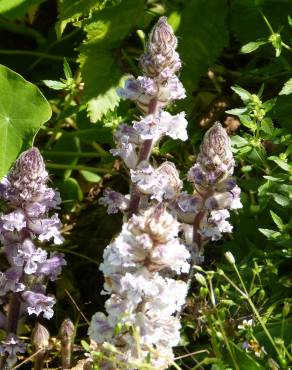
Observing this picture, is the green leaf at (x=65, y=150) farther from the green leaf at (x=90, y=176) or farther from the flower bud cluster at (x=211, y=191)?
the flower bud cluster at (x=211, y=191)

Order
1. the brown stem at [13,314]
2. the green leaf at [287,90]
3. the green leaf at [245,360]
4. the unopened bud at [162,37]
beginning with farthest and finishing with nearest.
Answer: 1. the green leaf at [287,90]
2. the brown stem at [13,314]
3. the unopened bud at [162,37]
4. the green leaf at [245,360]

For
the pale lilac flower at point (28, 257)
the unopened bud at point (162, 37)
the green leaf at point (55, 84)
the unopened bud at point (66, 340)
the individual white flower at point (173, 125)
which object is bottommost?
the unopened bud at point (66, 340)

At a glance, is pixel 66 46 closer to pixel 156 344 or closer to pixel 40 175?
pixel 40 175

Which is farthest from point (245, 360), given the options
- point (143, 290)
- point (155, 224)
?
point (155, 224)

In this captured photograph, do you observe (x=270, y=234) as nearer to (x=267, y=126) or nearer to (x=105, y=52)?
(x=267, y=126)

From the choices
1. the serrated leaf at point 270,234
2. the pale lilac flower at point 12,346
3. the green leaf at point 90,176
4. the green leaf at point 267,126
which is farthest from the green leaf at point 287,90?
the pale lilac flower at point 12,346

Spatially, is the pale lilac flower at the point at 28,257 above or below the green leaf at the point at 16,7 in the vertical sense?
below

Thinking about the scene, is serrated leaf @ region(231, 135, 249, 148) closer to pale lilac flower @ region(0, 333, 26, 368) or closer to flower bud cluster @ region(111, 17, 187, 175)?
flower bud cluster @ region(111, 17, 187, 175)

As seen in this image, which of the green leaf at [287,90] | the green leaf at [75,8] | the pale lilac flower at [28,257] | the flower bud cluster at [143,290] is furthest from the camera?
the green leaf at [75,8]
